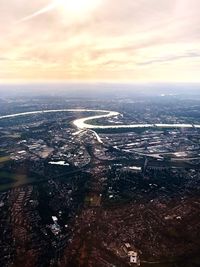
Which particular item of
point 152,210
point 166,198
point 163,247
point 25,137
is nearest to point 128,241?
point 163,247

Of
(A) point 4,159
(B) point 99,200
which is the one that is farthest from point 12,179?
(B) point 99,200

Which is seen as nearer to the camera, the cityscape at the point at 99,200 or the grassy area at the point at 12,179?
the cityscape at the point at 99,200

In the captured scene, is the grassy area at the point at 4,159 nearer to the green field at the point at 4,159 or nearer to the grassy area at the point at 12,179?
the green field at the point at 4,159

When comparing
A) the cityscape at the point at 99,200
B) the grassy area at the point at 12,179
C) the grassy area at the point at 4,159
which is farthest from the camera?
the grassy area at the point at 4,159

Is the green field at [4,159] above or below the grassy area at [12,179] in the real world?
below

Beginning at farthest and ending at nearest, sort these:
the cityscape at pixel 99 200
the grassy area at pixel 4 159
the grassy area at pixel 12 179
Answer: the grassy area at pixel 4 159, the grassy area at pixel 12 179, the cityscape at pixel 99 200

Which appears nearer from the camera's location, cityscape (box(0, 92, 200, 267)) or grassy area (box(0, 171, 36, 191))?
cityscape (box(0, 92, 200, 267))

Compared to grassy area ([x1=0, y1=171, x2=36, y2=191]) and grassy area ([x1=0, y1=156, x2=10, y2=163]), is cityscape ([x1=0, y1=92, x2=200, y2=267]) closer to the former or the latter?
grassy area ([x1=0, y1=156, x2=10, y2=163])

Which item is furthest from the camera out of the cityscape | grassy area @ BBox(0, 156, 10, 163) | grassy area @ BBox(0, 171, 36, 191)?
grassy area @ BBox(0, 156, 10, 163)

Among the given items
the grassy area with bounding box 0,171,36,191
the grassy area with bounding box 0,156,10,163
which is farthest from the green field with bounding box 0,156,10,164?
the grassy area with bounding box 0,171,36,191

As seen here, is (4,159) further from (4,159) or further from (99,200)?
(99,200)

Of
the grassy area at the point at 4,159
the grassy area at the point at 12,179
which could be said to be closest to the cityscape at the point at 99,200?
the grassy area at the point at 4,159
